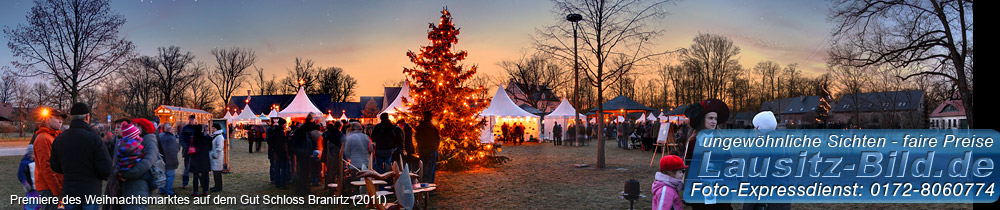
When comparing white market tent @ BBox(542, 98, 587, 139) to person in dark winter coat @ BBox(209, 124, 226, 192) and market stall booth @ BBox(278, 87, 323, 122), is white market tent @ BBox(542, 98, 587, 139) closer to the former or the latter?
market stall booth @ BBox(278, 87, 323, 122)

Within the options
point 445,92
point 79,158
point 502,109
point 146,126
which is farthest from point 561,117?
point 79,158

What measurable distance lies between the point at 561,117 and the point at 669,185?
26.9m

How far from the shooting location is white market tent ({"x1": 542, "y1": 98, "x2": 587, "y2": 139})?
29.3 meters

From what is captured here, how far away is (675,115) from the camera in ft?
156


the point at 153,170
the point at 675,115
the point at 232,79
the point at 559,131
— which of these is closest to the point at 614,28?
the point at 153,170

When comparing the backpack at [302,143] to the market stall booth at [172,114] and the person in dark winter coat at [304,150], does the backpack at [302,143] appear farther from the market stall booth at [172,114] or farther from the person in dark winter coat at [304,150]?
the market stall booth at [172,114]

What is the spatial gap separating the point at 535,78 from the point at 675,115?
43.3 ft

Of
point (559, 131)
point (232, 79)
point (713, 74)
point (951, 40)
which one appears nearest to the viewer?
point (951, 40)

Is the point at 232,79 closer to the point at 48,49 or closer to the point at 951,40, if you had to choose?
the point at 48,49

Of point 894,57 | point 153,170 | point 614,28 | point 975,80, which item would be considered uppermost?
point 614,28

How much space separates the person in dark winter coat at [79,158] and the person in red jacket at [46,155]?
25.4 inches

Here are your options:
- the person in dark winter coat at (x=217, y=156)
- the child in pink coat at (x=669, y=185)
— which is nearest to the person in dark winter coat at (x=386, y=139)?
the person in dark winter coat at (x=217, y=156)

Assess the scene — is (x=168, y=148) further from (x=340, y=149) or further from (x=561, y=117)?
(x=561, y=117)

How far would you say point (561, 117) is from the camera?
3062 cm
